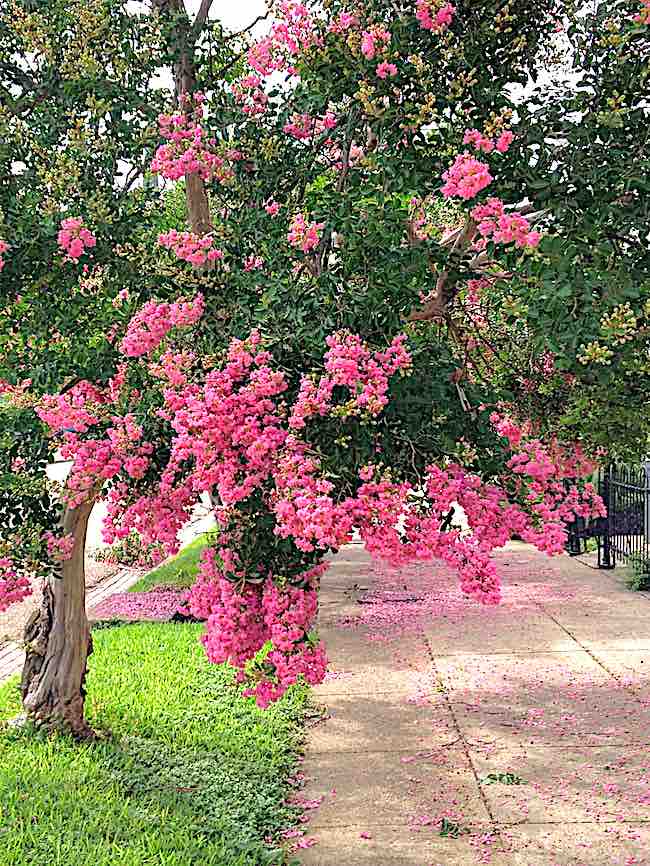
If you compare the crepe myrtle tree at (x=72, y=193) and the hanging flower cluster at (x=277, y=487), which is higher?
the crepe myrtle tree at (x=72, y=193)

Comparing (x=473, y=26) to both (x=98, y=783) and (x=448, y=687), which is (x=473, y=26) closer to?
(x=98, y=783)

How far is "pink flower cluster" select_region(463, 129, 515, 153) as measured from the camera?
390 cm

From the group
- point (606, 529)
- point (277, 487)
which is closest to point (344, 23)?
point (277, 487)

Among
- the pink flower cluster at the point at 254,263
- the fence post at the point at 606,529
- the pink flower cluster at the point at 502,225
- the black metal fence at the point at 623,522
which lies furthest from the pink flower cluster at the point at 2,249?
the fence post at the point at 606,529

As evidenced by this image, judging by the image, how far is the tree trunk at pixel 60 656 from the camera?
6570mm

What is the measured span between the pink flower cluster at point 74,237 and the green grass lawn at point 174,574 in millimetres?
7820

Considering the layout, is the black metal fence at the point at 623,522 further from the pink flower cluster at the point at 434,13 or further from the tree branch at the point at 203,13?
the pink flower cluster at the point at 434,13

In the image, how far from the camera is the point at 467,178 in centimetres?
377

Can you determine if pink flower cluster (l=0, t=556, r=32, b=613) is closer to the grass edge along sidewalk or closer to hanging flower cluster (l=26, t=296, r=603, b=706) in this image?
hanging flower cluster (l=26, t=296, r=603, b=706)

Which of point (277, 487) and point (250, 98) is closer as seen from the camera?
point (277, 487)

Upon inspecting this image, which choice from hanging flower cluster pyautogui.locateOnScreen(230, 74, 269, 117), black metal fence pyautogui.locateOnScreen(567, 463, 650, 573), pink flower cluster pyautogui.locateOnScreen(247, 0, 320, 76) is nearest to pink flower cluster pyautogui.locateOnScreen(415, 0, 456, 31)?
pink flower cluster pyautogui.locateOnScreen(247, 0, 320, 76)

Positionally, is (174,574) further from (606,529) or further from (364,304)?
(364,304)

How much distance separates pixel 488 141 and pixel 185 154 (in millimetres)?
1665

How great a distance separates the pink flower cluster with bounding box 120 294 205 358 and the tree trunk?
219 cm
